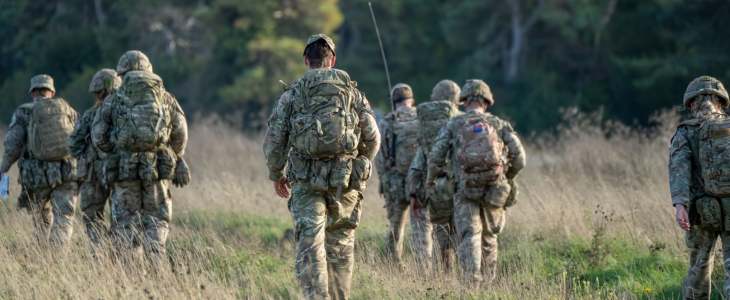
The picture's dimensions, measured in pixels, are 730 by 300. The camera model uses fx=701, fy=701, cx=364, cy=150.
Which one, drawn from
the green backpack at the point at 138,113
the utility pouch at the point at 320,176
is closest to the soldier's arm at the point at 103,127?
the green backpack at the point at 138,113

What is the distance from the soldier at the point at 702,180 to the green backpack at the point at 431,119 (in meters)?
2.43

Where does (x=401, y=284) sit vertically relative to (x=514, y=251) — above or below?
below

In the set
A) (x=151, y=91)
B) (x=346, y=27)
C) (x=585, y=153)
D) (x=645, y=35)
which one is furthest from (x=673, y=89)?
(x=151, y=91)

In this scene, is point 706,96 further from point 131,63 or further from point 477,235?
point 131,63

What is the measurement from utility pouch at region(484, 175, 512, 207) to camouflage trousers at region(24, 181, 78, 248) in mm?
4166

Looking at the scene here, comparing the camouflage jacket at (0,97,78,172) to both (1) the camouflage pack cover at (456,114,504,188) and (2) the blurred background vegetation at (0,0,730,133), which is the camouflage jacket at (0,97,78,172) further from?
A: (2) the blurred background vegetation at (0,0,730,133)

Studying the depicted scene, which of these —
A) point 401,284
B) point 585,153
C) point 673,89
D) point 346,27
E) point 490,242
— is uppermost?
point 346,27

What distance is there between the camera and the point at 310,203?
475 cm

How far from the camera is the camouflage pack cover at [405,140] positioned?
7227 mm

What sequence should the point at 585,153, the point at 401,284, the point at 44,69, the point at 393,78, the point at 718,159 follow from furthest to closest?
the point at 393,78 → the point at 44,69 → the point at 585,153 → the point at 401,284 → the point at 718,159

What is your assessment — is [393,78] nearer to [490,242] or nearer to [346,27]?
[346,27]

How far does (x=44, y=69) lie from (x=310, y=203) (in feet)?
84.9

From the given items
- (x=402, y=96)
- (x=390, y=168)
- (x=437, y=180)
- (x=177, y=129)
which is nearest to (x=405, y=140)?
(x=390, y=168)

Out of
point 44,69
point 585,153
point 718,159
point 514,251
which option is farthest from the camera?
point 44,69
